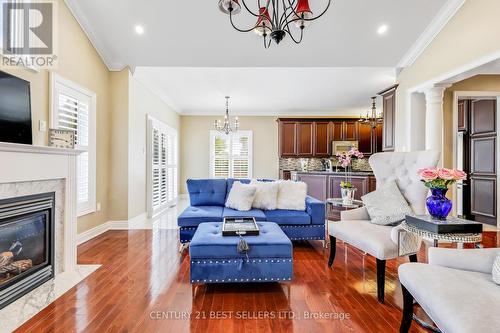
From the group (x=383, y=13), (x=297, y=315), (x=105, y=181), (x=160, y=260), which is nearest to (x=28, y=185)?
(x=160, y=260)

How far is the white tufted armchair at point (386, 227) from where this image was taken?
223 centimetres

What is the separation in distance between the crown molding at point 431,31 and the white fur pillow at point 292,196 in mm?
2782

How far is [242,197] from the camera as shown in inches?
150

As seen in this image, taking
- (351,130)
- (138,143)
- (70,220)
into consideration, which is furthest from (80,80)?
(351,130)

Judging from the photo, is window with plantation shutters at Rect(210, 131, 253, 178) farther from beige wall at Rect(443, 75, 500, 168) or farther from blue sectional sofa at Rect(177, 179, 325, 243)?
Answer: beige wall at Rect(443, 75, 500, 168)

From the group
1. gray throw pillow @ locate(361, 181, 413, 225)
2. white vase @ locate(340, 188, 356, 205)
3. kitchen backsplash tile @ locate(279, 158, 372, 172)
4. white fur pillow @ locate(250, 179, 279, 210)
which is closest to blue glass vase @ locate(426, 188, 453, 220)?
gray throw pillow @ locate(361, 181, 413, 225)

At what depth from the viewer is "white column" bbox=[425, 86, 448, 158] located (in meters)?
4.06

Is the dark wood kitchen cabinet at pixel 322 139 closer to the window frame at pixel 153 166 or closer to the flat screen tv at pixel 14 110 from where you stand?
the window frame at pixel 153 166

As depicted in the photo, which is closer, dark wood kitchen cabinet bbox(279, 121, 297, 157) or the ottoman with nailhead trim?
the ottoman with nailhead trim

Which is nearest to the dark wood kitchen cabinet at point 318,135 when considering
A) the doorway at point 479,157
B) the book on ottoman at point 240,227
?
the doorway at point 479,157

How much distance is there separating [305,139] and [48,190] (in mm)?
6053

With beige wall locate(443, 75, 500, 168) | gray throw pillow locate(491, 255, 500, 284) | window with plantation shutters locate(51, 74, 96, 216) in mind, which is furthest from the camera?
beige wall locate(443, 75, 500, 168)

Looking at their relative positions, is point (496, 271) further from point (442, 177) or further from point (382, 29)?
point (382, 29)

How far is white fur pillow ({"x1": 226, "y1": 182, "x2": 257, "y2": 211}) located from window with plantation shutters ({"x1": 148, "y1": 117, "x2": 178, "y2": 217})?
7.26 feet
